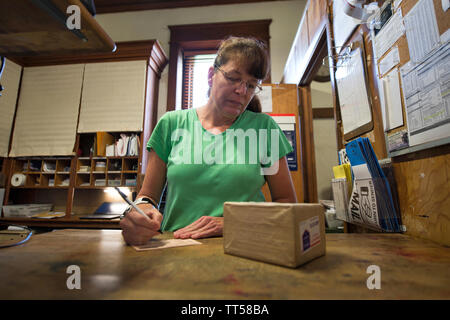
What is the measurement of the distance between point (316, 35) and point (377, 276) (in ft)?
5.64

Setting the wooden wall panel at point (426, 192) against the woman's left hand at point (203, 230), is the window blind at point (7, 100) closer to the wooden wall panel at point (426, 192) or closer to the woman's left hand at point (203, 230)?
the woman's left hand at point (203, 230)

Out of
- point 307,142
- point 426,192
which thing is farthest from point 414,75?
point 307,142

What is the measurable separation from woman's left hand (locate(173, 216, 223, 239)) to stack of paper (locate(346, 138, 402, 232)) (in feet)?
1.72

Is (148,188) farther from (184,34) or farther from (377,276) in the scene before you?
(184,34)

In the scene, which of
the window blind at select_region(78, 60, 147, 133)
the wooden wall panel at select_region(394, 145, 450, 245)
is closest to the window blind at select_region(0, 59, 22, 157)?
the window blind at select_region(78, 60, 147, 133)

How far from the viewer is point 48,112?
108 inches

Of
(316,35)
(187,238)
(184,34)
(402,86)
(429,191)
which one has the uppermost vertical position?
(184,34)

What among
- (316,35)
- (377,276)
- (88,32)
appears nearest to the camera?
(377,276)

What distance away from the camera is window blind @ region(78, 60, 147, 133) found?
2623 mm

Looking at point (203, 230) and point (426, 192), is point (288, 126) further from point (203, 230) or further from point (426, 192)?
point (203, 230)

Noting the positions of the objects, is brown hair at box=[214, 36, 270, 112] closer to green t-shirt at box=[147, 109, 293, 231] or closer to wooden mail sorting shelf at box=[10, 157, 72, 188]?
green t-shirt at box=[147, 109, 293, 231]

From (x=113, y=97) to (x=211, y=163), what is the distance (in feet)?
7.36

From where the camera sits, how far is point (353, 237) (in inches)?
25.8

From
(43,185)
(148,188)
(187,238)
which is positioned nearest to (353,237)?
(187,238)
